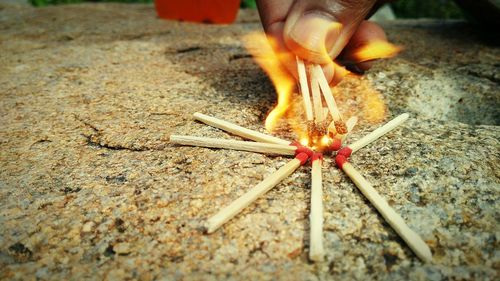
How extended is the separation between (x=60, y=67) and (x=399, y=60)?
201cm

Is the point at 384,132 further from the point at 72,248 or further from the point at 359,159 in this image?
the point at 72,248

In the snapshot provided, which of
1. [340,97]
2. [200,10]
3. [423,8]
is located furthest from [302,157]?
[423,8]

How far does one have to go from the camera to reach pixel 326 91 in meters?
1.39

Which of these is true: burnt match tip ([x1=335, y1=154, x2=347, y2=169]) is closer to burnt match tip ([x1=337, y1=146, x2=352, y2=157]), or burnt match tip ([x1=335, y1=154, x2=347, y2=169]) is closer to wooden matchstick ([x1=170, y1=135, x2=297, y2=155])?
burnt match tip ([x1=337, y1=146, x2=352, y2=157])

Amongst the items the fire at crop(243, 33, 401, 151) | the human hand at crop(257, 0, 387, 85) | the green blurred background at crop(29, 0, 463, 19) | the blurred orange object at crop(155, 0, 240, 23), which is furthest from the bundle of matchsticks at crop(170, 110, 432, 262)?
the green blurred background at crop(29, 0, 463, 19)

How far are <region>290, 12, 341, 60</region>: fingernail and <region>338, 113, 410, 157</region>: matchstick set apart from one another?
0.37 meters

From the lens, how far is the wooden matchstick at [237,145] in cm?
125

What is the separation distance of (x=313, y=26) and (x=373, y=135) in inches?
18.5

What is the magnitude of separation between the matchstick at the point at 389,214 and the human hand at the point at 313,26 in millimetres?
455

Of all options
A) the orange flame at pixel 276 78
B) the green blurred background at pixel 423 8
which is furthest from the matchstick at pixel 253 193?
the green blurred background at pixel 423 8

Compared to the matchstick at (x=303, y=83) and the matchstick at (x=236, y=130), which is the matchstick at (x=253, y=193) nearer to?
the matchstick at (x=236, y=130)

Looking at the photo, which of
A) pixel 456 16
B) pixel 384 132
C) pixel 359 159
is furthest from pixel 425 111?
pixel 456 16

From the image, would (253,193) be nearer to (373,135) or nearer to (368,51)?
(373,135)

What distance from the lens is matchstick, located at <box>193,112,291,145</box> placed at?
1.32 meters
